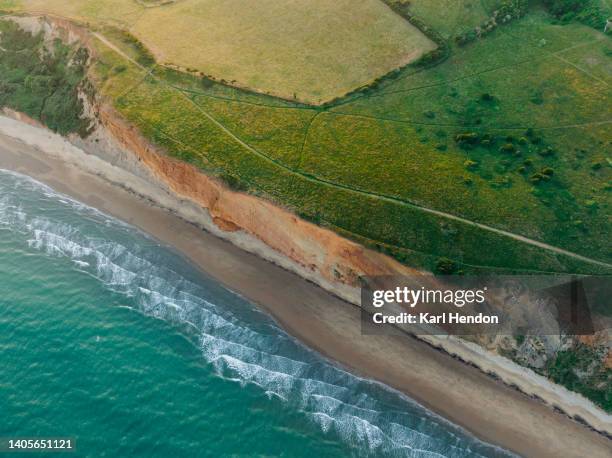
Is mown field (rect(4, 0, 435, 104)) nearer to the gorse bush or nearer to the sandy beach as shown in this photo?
the gorse bush

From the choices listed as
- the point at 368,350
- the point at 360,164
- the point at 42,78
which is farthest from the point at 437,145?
the point at 42,78

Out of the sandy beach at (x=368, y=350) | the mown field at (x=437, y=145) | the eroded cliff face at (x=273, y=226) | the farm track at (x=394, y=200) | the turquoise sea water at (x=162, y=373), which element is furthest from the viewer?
the mown field at (x=437, y=145)

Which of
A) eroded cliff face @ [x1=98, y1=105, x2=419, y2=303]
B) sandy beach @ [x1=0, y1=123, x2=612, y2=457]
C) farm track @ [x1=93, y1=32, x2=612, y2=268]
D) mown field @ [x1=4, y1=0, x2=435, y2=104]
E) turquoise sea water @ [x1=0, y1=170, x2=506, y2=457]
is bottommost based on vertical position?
turquoise sea water @ [x1=0, y1=170, x2=506, y2=457]

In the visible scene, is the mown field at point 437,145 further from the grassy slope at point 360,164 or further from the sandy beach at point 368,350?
the sandy beach at point 368,350

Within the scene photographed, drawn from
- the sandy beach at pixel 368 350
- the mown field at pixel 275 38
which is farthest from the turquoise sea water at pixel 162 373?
the mown field at pixel 275 38

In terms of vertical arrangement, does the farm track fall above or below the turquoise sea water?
above

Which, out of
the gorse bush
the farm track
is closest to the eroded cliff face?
the farm track
